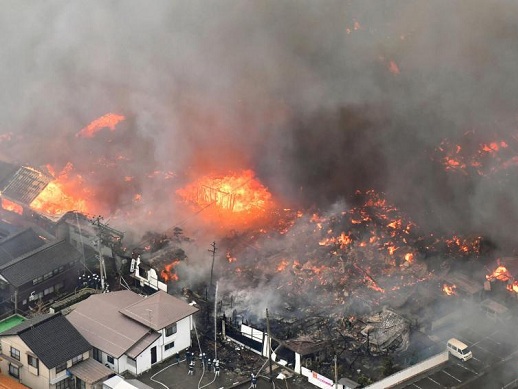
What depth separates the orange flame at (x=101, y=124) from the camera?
50.5 m

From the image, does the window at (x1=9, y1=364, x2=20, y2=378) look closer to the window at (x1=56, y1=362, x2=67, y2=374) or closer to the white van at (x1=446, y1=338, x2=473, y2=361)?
the window at (x1=56, y1=362, x2=67, y2=374)

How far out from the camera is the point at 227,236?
41750 millimetres

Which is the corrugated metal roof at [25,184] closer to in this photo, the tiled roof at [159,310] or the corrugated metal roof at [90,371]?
the tiled roof at [159,310]

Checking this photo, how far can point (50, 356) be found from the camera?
32.8 m

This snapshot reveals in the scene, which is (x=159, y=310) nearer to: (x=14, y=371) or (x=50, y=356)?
(x=50, y=356)

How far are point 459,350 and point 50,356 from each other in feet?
48.5

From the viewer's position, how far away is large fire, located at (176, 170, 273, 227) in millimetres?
43438

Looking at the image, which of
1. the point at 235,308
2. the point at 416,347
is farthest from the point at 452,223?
the point at 235,308

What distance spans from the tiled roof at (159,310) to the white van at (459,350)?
9.60 meters

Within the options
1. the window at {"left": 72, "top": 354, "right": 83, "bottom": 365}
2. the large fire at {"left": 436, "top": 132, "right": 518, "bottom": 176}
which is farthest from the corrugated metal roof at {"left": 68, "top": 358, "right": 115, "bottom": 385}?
the large fire at {"left": 436, "top": 132, "right": 518, "bottom": 176}

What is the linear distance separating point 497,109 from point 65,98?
76.3ft

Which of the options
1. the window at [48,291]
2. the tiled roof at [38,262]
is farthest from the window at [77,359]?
the window at [48,291]

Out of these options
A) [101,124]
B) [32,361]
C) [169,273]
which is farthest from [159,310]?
[101,124]

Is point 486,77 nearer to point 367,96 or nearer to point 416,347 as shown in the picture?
point 367,96
